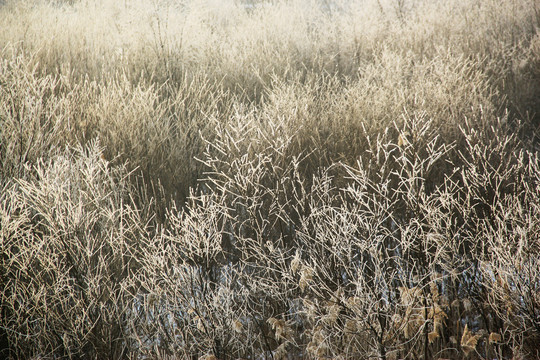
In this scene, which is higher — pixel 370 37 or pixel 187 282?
pixel 370 37

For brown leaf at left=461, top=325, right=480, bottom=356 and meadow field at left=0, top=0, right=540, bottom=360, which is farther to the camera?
meadow field at left=0, top=0, right=540, bottom=360

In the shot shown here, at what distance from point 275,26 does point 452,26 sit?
2725 millimetres

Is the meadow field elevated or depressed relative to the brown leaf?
elevated

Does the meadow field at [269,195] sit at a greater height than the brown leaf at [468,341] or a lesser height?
greater

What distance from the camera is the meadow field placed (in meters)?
2.20

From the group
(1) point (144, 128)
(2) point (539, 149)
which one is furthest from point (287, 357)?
(2) point (539, 149)

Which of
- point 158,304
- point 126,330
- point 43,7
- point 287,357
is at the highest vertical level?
point 43,7

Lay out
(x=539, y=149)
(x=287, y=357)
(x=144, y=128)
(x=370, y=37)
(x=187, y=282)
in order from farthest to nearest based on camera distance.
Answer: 1. (x=370, y=37)
2. (x=539, y=149)
3. (x=144, y=128)
4. (x=287, y=357)
5. (x=187, y=282)

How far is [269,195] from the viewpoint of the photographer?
3.52m

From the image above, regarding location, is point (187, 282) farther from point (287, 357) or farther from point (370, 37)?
point (370, 37)

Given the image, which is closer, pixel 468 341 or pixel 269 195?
pixel 468 341

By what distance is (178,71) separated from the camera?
5320mm

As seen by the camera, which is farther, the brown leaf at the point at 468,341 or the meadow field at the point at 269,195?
the meadow field at the point at 269,195

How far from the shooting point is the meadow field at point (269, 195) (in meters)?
2.20
